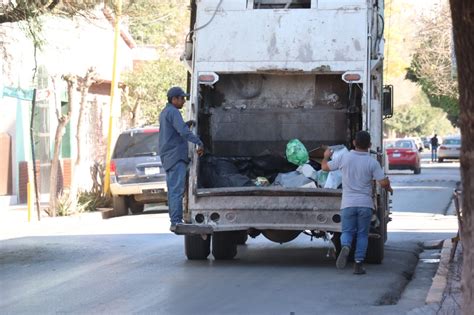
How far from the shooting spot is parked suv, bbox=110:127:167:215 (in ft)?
70.9

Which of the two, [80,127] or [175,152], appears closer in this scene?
[175,152]

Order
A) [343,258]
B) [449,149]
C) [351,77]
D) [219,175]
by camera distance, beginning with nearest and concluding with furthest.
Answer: [343,258] < [351,77] < [219,175] < [449,149]

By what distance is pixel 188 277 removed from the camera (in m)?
10.8

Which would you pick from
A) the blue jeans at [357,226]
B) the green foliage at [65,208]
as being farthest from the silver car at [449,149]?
the blue jeans at [357,226]

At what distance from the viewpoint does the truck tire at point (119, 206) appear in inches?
885

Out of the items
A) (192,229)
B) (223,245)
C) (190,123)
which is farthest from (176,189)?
(223,245)

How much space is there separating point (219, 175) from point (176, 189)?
2.11 feet

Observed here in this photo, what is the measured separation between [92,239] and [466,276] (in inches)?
450

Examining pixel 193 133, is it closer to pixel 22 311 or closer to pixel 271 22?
pixel 271 22

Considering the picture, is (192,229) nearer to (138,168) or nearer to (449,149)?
(138,168)

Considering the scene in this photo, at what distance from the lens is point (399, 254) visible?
13.4 m

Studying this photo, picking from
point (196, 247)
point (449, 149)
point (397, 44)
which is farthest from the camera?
point (449, 149)

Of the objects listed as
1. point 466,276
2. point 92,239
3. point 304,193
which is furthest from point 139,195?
point 466,276

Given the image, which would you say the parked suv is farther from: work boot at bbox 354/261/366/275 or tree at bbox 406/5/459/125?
work boot at bbox 354/261/366/275
